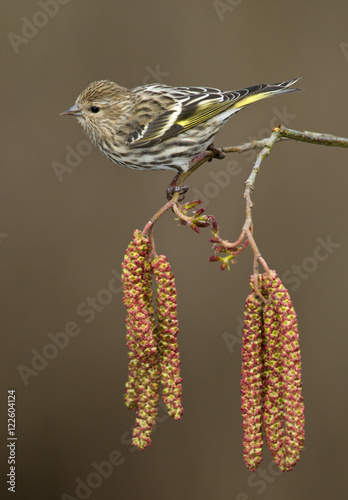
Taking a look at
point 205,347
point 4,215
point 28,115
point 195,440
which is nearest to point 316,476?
point 195,440

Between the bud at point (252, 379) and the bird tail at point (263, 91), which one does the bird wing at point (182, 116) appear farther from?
the bud at point (252, 379)

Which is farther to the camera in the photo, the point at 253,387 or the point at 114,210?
the point at 114,210

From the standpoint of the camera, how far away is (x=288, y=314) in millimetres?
1709

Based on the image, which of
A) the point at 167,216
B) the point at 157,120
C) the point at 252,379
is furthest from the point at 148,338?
the point at 167,216

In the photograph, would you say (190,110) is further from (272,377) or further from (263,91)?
(272,377)

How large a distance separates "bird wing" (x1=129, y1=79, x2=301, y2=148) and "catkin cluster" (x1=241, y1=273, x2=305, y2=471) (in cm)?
100

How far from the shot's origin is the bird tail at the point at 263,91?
250cm

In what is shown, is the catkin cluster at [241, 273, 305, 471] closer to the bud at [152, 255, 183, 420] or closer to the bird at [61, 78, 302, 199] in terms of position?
the bud at [152, 255, 183, 420]

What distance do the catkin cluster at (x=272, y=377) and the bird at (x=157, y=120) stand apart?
2.98 ft

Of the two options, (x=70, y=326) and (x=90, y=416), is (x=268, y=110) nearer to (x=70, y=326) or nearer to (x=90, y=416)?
(x=70, y=326)

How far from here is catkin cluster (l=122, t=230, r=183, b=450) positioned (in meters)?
1.86

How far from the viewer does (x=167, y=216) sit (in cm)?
429

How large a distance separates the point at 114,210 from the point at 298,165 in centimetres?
122

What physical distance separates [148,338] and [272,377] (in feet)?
1.14
